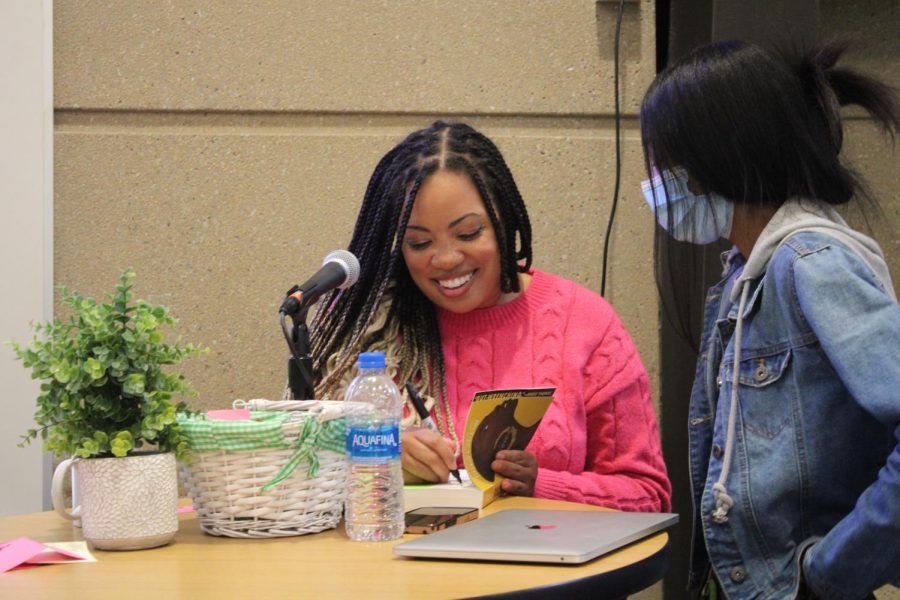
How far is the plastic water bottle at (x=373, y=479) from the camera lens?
1458 millimetres

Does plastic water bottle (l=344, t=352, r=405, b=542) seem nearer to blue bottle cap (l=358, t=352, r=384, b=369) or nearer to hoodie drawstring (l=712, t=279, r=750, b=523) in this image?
blue bottle cap (l=358, t=352, r=384, b=369)

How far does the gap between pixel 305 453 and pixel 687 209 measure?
0.75 m

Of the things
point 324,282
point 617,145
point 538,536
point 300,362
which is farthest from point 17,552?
point 617,145

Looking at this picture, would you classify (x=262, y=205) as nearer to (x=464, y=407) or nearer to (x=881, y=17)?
(x=464, y=407)

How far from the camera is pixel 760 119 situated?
1632 mm

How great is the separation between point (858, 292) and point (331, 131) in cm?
156

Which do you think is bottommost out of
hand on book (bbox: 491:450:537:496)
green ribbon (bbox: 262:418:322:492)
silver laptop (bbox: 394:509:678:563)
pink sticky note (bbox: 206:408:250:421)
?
silver laptop (bbox: 394:509:678:563)

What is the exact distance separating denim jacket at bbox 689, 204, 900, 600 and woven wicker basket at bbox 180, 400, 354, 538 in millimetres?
572

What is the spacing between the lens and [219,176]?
2.68 metres

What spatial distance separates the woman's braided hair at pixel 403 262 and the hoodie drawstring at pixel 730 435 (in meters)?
0.69

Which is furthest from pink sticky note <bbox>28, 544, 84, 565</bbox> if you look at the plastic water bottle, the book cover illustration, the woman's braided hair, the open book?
the woman's braided hair

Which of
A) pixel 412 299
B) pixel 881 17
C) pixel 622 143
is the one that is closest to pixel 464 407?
pixel 412 299

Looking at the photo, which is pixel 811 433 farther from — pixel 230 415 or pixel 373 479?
pixel 230 415

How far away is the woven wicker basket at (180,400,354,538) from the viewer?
147cm
